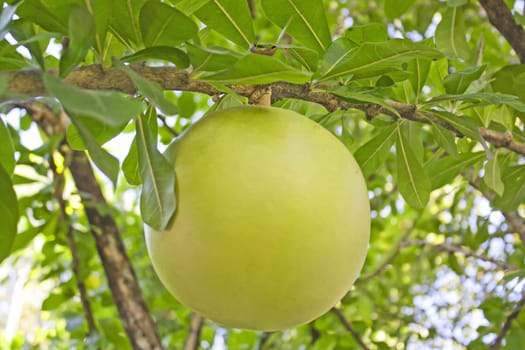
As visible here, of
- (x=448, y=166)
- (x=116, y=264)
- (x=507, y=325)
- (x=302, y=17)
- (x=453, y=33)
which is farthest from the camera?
(x=116, y=264)

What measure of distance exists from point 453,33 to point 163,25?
80cm

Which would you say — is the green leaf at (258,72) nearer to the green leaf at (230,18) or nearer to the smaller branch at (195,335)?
the green leaf at (230,18)

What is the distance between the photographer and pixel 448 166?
1.12 metres

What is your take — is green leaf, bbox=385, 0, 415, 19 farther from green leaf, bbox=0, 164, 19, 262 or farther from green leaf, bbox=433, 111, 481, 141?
green leaf, bbox=0, 164, 19, 262

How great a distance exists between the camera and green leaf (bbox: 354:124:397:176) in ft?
3.09

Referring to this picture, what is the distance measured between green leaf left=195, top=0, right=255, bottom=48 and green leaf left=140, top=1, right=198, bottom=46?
0.07m

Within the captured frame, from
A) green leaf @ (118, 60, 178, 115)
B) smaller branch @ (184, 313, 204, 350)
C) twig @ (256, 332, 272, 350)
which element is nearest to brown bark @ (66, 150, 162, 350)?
smaller branch @ (184, 313, 204, 350)

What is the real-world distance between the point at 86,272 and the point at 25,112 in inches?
18.8

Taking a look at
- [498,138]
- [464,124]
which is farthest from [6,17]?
[498,138]

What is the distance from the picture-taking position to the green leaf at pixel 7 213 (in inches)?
23.1

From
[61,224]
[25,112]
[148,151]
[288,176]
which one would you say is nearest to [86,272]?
[61,224]

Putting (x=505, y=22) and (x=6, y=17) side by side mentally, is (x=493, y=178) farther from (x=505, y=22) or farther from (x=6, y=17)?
(x=6, y=17)

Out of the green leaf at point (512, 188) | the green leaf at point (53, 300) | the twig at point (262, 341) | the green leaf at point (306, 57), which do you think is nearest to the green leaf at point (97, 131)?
the green leaf at point (306, 57)

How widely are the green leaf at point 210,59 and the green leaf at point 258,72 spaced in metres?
0.01
